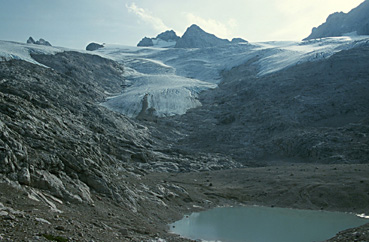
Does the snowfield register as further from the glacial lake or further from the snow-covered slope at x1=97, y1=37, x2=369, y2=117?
the glacial lake

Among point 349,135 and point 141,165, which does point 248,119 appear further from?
point 141,165

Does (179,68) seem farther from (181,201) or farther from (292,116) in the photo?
(181,201)

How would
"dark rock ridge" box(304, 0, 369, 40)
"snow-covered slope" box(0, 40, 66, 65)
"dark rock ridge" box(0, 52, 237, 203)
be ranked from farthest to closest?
"dark rock ridge" box(304, 0, 369, 40), "snow-covered slope" box(0, 40, 66, 65), "dark rock ridge" box(0, 52, 237, 203)

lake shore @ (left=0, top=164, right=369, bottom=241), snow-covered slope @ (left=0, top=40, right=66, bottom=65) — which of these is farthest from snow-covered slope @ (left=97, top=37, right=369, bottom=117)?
lake shore @ (left=0, top=164, right=369, bottom=241)

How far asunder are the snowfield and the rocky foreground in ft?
18.6

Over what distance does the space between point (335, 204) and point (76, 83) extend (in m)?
71.0

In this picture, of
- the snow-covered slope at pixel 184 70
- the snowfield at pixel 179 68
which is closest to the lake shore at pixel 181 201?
the snow-covered slope at pixel 184 70

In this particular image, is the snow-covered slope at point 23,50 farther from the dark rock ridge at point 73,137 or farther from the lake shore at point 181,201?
the lake shore at point 181,201

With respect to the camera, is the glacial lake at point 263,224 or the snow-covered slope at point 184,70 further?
the snow-covered slope at point 184,70

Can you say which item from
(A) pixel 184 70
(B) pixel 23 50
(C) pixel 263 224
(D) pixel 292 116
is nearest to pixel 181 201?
(C) pixel 263 224

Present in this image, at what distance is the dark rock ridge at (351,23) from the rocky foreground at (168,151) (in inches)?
3213

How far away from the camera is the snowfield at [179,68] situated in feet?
312

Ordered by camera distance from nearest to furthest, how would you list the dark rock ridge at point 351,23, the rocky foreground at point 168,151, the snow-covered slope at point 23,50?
the rocky foreground at point 168,151, the snow-covered slope at point 23,50, the dark rock ridge at point 351,23

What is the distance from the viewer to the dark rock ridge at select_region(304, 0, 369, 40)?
172 meters
